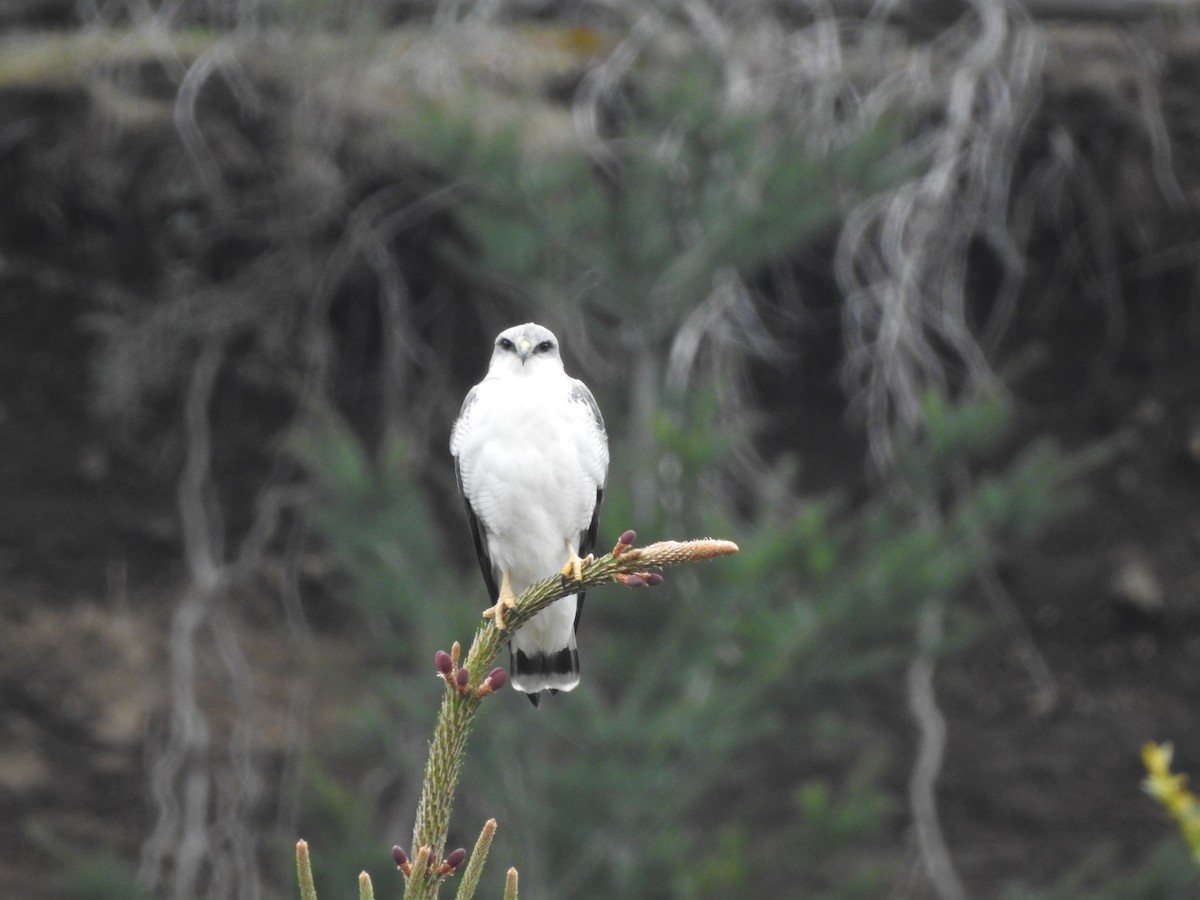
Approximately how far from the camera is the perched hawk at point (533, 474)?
3.62 meters

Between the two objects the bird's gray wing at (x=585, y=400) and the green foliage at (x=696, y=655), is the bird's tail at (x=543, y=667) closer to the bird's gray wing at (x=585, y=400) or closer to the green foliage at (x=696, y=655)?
the bird's gray wing at (x=585, y=400)

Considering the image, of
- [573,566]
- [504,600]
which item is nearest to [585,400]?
[504,600]

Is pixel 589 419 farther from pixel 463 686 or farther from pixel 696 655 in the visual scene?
pixel 696 655

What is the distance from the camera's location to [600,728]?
555cm

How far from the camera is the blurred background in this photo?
226 inches

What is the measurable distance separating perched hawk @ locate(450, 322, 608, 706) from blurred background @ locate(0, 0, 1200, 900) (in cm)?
153

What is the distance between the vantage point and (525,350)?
374 centimetres

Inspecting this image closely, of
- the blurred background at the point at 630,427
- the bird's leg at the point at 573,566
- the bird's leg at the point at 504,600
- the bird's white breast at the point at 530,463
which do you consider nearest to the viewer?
the bird's leg at the point at 573,566

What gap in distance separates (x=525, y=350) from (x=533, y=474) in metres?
0.32

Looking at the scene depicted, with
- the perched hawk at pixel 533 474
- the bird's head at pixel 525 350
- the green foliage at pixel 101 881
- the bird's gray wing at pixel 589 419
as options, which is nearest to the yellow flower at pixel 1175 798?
the perched hawk at pixel 533 474

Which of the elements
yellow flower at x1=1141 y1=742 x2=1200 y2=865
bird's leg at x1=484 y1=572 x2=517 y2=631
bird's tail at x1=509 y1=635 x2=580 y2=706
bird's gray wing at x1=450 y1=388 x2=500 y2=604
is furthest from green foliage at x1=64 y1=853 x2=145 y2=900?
yellow flower at x1=1141 y1=742 x2=1200 y2=865

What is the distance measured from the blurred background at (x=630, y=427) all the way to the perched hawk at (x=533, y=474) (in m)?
1.53

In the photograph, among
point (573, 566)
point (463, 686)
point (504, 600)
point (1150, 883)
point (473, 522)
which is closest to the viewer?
point (463, 686)

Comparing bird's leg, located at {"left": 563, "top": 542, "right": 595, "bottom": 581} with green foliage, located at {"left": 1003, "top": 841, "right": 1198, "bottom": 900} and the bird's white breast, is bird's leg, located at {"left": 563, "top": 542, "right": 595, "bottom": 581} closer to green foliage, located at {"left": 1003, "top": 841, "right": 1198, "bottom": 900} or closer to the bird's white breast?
the bird's white breast
